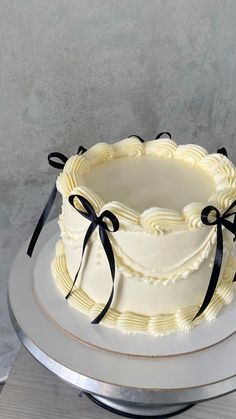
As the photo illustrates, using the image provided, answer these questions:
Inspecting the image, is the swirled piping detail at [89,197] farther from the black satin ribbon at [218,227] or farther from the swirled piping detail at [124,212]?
the black satin ribbon at [218,227]

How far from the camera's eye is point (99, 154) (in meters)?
1.08

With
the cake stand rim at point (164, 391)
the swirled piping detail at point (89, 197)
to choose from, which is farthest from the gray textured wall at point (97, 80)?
the cake stand rim at point (164, 391)

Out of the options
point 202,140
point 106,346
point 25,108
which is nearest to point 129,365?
point 106,346

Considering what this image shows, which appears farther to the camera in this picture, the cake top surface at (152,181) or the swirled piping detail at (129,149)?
the swirled piping detail at (129,149)

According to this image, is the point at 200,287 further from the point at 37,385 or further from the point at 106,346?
the point at 37,385

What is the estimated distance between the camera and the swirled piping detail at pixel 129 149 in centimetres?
112

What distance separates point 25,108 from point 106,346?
0.67 m

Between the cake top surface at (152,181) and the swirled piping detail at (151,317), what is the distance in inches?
7.1

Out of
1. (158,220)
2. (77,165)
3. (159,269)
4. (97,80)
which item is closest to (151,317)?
(159,269)

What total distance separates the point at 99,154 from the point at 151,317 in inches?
14.3

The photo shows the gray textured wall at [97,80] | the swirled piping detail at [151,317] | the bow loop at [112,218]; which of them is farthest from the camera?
the gray textured wall at [97,80]

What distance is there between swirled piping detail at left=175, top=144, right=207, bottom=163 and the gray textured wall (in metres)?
0.35

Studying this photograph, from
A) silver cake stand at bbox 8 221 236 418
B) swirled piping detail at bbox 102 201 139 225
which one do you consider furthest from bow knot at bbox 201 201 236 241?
silver cake stand at bbox 8 221 236 418

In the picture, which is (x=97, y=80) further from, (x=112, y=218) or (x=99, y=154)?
(x=112, y=218)
